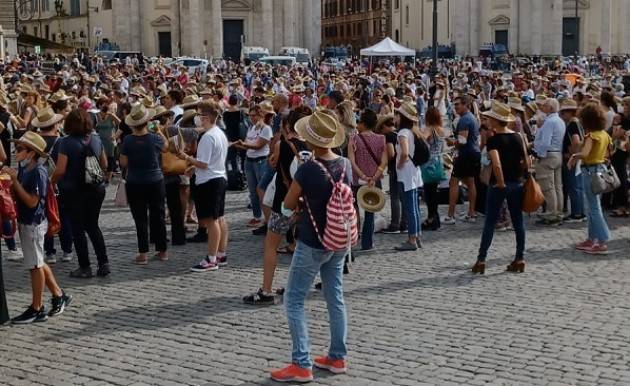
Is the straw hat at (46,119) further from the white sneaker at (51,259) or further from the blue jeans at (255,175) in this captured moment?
the blue jeans at (255,175)

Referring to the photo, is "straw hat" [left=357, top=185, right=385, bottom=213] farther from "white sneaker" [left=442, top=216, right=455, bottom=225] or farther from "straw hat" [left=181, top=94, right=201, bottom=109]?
"straw hat" [left=181, top=94, right=201, bottom=109]

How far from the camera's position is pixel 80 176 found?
10.4 metres

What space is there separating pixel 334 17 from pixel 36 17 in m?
31.9

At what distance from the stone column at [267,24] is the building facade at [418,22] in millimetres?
13669

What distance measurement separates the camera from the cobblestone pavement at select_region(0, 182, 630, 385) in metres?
7.55

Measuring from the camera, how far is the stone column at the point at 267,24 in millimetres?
65562

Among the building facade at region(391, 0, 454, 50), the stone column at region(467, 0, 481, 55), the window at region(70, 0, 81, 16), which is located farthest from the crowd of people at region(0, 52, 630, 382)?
the window at region(70, 0, 81, 16)

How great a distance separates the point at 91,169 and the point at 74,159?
199 mm

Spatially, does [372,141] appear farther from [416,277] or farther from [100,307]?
[100,307]

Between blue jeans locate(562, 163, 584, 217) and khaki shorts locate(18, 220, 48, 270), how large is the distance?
774 centimetres

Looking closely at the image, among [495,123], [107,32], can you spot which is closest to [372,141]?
[495,123]

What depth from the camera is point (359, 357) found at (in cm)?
789

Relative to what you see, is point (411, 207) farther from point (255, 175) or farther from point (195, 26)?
point (195, 26)

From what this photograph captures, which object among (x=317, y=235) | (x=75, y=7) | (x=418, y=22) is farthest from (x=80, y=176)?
(x=75, y=7)
